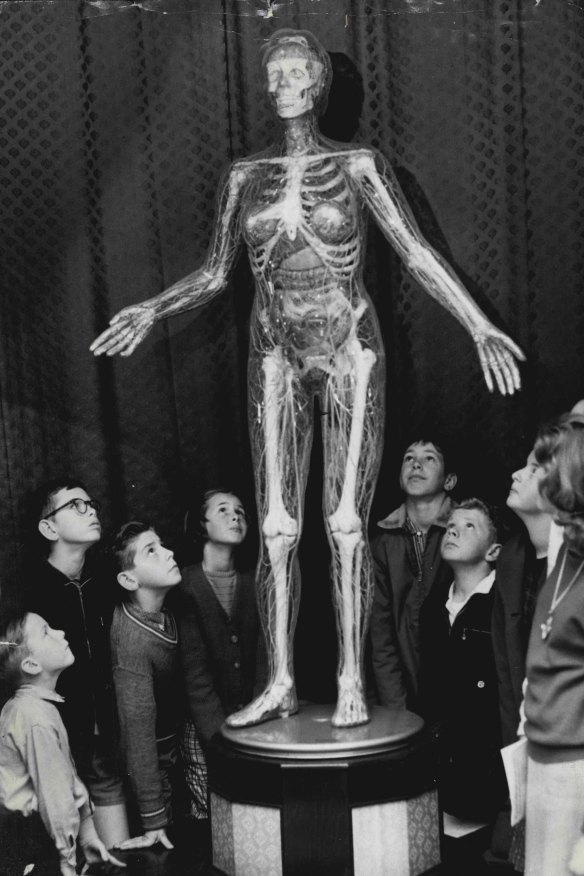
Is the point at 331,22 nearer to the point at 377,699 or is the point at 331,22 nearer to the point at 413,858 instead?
the point at 377,699

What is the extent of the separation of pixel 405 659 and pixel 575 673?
1.10 metres

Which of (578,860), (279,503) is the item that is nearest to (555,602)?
(578,860)

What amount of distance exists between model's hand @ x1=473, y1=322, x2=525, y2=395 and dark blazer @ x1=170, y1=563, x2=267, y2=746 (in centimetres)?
95

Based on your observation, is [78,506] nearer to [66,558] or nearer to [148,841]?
[66,558]

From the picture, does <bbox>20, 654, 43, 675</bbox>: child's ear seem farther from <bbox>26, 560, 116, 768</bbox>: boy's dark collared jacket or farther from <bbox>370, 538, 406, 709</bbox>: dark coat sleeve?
<bbox>370, 538, 406, 709</bbox>: dark coat sleeve

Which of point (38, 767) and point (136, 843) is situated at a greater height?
point (38, 767)

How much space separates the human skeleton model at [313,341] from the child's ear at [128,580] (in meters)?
0.39

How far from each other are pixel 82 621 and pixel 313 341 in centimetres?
94

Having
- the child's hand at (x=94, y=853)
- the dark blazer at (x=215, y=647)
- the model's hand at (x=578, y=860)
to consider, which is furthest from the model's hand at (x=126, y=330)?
the model's hand at (x=578, y=860)

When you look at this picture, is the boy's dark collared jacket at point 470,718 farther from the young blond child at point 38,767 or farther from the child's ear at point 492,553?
the young blond child at point 38,767

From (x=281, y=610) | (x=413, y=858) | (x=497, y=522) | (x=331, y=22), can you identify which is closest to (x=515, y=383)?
(x=497, y=522)

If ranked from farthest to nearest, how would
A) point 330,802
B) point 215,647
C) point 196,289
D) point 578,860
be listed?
point 215,647 → point 196,289 → point 330,802 → point 578,860

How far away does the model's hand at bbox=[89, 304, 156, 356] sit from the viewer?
3.44 meters

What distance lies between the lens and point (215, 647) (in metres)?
3.73
